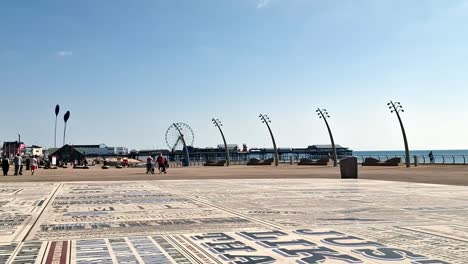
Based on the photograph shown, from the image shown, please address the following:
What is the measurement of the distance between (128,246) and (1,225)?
140 inches

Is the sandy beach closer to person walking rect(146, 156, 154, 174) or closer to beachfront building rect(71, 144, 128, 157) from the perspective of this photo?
person walking rect(146, 156, 154, 174)

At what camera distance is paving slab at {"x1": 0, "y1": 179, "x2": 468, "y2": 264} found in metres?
6.42

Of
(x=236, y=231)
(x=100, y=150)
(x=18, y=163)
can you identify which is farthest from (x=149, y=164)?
(x=100, y=150)

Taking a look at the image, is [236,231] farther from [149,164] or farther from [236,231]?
[149,164]

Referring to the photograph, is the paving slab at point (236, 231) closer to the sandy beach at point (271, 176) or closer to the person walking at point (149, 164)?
the sandy beach at point (271, 176)

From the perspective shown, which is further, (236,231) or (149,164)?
(149,164)

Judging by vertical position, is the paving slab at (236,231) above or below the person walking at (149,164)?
below

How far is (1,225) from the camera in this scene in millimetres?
9383

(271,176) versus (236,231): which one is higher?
(271,176)

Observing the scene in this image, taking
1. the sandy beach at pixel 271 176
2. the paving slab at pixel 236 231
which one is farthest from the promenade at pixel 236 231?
the sandy beach at pixel 271 176

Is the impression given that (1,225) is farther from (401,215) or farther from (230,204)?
(401,215)

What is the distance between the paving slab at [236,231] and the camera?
642 cm

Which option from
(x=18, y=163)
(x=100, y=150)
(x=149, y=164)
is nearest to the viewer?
(x=18, y=163)

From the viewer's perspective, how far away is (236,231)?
27.5 feet
